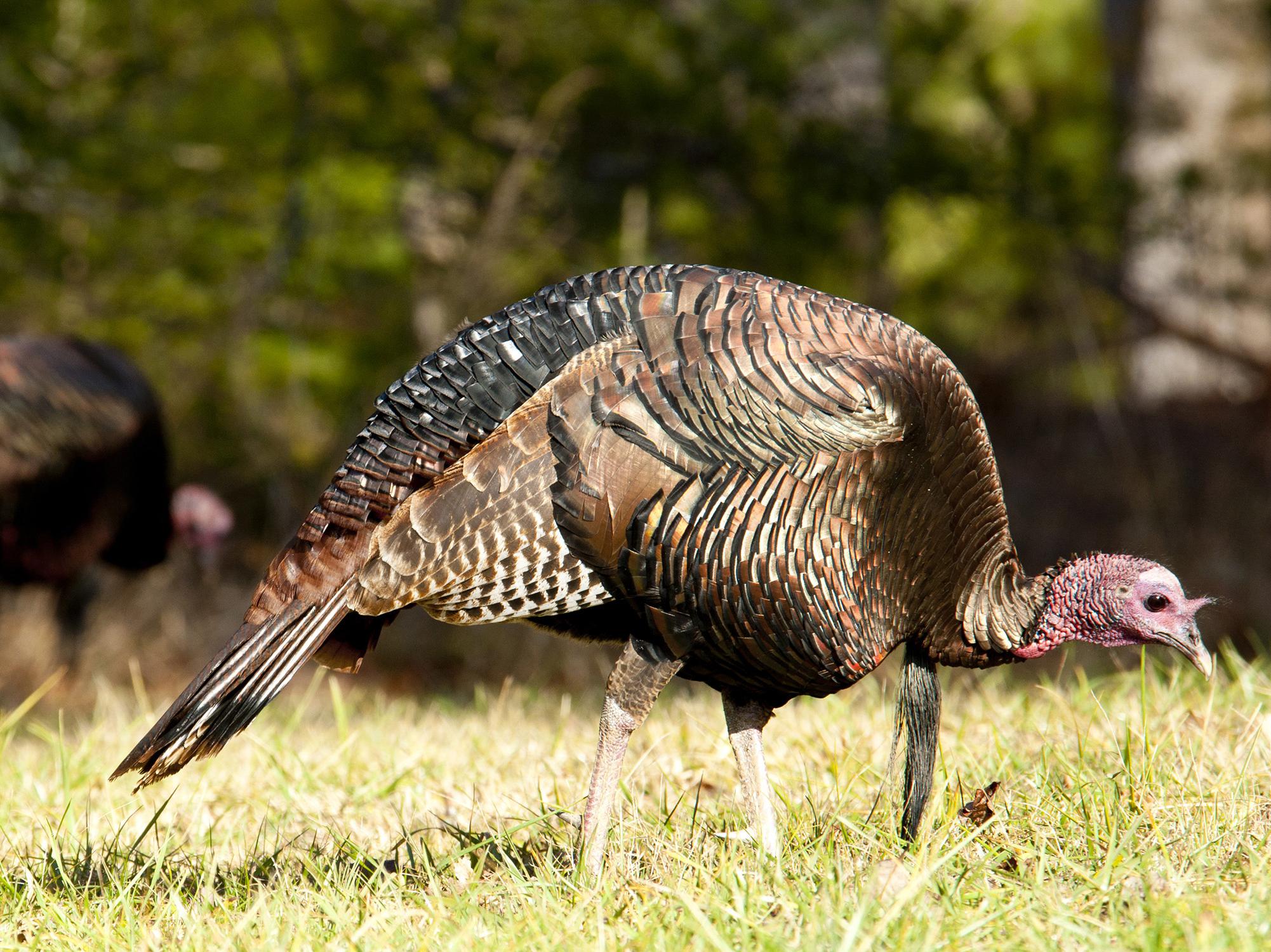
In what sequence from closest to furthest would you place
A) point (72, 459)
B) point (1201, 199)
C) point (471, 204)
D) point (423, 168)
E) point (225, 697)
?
point (225, 697)
point (72, 459)
point (423, 168)
point (471, 204)
point (1201, 199)

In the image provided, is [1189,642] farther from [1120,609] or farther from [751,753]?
[751,753]

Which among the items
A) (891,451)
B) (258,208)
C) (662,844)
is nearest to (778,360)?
(891,451)

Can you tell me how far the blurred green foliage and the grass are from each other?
3285 mm

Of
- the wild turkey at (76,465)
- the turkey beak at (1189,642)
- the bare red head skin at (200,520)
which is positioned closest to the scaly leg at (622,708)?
the turkey beak at (1189,642)

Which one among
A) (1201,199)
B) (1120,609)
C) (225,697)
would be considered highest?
(1201,199)

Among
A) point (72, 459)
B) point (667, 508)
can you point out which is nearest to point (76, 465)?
point (72, 459)

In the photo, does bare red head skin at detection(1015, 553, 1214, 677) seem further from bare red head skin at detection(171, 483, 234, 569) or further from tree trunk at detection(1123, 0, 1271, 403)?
bare red head skin at detection(171, 483, 234, 569)

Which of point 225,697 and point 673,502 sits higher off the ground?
point 673,502

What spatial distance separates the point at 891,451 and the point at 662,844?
85 centimetres

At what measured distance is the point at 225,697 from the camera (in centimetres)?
250

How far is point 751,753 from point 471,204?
4.69 metres

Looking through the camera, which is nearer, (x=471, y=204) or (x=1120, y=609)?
(x=1120, y=609)

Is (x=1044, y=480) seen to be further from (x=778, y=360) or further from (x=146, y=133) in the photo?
(x=778, y=360)

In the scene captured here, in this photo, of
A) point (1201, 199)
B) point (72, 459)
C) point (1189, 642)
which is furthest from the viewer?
point (1201, 199)
